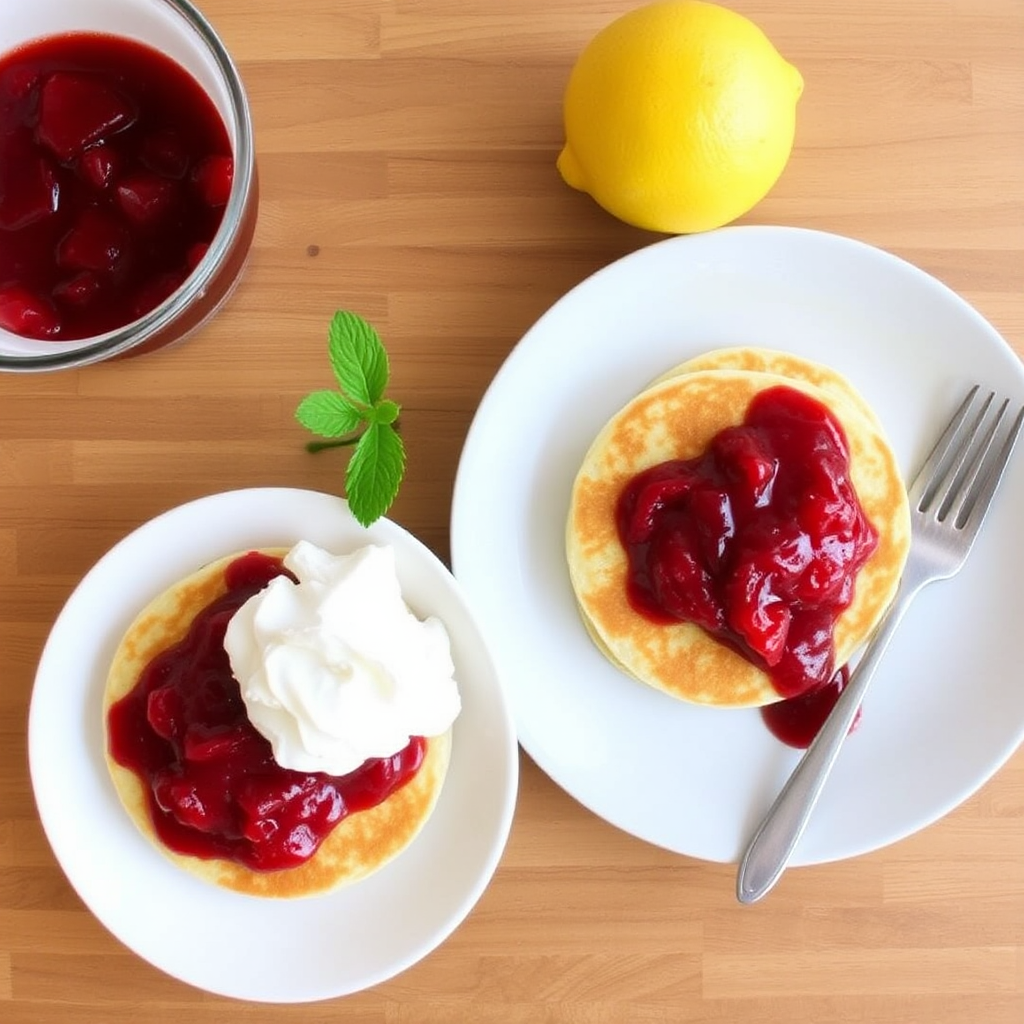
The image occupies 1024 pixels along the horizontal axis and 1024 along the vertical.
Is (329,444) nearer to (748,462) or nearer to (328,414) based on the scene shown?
(328,414)

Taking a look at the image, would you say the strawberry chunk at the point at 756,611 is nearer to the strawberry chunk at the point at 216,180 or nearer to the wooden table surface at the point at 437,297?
the wooden table surface at the point at 437,297

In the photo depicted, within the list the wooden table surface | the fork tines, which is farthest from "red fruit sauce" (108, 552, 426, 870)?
the fork tines

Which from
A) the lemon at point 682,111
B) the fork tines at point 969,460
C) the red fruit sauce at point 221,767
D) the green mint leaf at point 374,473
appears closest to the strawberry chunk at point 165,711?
the red fruit sauce at point 221,767

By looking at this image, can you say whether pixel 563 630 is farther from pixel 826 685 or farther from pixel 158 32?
pixel 158 32

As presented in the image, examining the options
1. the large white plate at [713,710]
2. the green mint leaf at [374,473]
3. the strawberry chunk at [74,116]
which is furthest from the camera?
the large white plate at [713,710]

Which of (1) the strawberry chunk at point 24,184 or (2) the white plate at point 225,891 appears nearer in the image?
(1) the strawberry chunk at point 24,184

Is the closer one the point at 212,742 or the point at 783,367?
the point at 212,742

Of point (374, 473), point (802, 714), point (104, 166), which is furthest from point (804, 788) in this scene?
point (104, 166)
